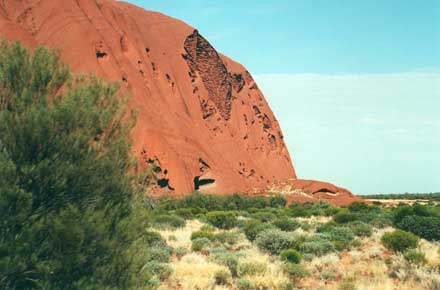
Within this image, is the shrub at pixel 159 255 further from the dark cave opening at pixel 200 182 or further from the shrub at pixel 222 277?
the dark cave opening at pixel 200 182

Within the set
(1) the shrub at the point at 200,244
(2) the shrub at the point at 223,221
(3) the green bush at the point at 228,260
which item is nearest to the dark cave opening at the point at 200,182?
(2) the shrub at the point at 223,221

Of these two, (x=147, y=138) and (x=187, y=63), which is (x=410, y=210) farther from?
(x=187, y=63)

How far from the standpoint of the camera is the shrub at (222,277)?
41.1ft

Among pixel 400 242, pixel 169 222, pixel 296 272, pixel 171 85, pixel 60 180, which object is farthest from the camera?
pixel 171 85

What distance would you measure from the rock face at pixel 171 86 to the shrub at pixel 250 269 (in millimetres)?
32516

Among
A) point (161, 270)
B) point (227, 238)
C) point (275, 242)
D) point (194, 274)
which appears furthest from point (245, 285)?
point (227, 238)

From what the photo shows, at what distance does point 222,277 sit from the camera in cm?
1259

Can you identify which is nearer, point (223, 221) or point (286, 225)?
point (286, 225)

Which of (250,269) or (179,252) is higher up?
(250,269)

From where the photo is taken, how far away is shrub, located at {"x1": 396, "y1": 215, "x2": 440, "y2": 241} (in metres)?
21.2

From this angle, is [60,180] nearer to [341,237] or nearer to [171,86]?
[341,237]

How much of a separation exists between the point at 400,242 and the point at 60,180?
14007 millimetres

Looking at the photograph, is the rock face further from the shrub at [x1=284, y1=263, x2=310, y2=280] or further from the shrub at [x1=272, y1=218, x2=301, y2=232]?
the shrub at [x1=284, y1=263, x2=310, y2=280]

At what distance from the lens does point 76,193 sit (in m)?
6.89
